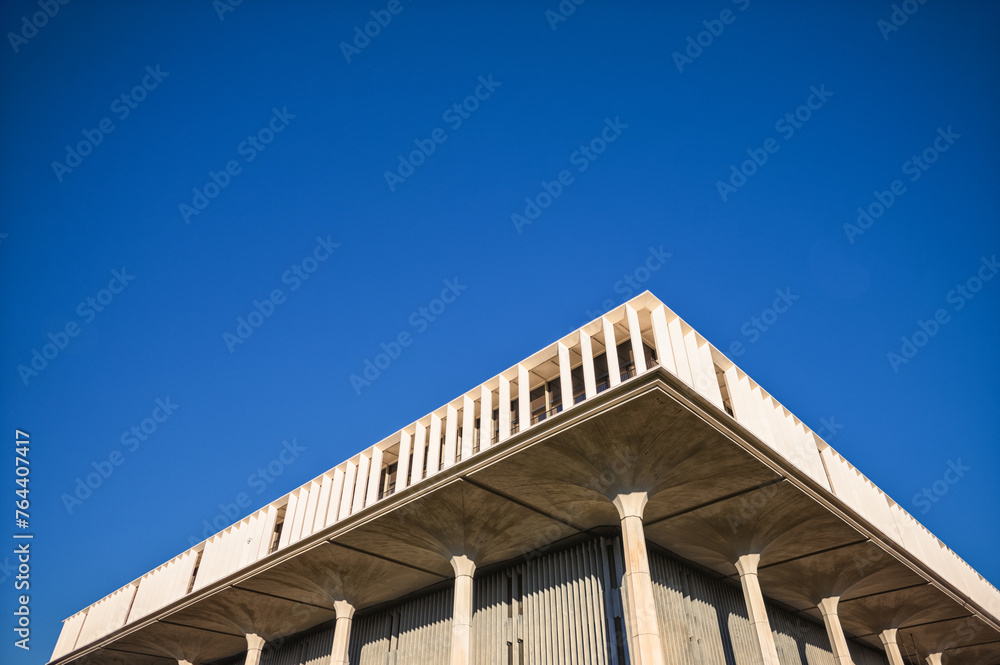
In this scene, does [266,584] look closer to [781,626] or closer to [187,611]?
[187,611]

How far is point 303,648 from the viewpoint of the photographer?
31625 millimetres

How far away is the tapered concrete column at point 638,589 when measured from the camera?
609 inches

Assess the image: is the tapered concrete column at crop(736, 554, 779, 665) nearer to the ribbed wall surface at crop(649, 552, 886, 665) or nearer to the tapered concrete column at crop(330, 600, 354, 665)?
the ribbed wall surface at crop(649, 552, 886, 665)

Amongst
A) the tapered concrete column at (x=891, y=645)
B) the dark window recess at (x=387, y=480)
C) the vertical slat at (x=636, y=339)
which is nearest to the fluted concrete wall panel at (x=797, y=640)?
the tapered concrete column at (x=891, y=645)

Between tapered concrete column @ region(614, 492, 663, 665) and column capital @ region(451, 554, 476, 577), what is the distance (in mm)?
6425

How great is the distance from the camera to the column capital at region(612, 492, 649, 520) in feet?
59.0

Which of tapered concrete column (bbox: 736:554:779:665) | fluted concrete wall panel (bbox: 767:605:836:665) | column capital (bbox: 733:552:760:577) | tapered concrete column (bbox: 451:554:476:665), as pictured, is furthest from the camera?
fluted concrete wall panel (bbox: 767:605:836:665)

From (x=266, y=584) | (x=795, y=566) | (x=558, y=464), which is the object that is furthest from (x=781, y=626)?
(x=266, y=584)

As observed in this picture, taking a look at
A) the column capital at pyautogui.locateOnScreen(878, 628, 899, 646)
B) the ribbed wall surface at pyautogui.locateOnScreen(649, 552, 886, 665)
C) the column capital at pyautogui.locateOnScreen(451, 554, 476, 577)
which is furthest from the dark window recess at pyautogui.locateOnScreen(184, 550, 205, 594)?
the column capital at pyautogui.locateOnScreen(878, 628, 899, 646)

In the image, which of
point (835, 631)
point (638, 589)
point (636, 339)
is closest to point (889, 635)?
point (835, 631)

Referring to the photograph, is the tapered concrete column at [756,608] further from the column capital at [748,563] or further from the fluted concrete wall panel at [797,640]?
the fluted concrete wall panel at [797,640]

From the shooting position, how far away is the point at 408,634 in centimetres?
2631

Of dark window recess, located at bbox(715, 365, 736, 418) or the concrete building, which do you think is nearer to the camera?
the concrete building

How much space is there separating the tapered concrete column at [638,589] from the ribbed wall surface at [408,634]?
1051 cm
